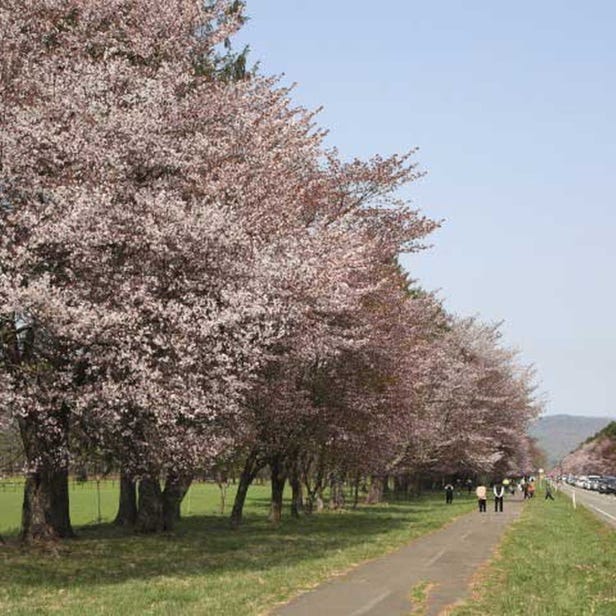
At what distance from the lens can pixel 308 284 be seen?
22.2 meters

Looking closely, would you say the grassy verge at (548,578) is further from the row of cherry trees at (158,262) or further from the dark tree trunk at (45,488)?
the dark tree trunk at (45,488)

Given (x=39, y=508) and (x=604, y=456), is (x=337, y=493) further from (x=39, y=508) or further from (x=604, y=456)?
(x=604, y=456)

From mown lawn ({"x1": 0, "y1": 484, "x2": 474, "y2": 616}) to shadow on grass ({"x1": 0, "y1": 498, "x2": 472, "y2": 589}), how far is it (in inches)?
0.9

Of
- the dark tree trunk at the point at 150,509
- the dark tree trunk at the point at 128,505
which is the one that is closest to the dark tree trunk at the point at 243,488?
the dark tree trunk at the point at 128,505

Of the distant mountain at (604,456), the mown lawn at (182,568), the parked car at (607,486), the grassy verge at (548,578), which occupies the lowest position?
the grassy verge at (548,578)

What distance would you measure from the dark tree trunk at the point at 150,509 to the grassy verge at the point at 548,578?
10.6 metres

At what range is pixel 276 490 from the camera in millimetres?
37719

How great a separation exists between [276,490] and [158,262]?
2062 centimetres

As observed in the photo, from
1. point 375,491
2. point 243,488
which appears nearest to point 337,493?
point 375,491

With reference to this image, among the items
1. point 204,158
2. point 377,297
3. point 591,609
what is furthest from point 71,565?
point 377,297

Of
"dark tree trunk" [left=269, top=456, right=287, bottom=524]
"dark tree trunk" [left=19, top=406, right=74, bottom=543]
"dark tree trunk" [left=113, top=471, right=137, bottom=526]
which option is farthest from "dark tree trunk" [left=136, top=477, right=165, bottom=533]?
"dark tree trunk" [left=269, top=456, right=287, bottom=524]

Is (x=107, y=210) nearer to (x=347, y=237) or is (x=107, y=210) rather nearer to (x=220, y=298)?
(x=220, y=298)

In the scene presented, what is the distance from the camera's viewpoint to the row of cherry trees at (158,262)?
17594mm

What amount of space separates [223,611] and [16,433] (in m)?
14.7
